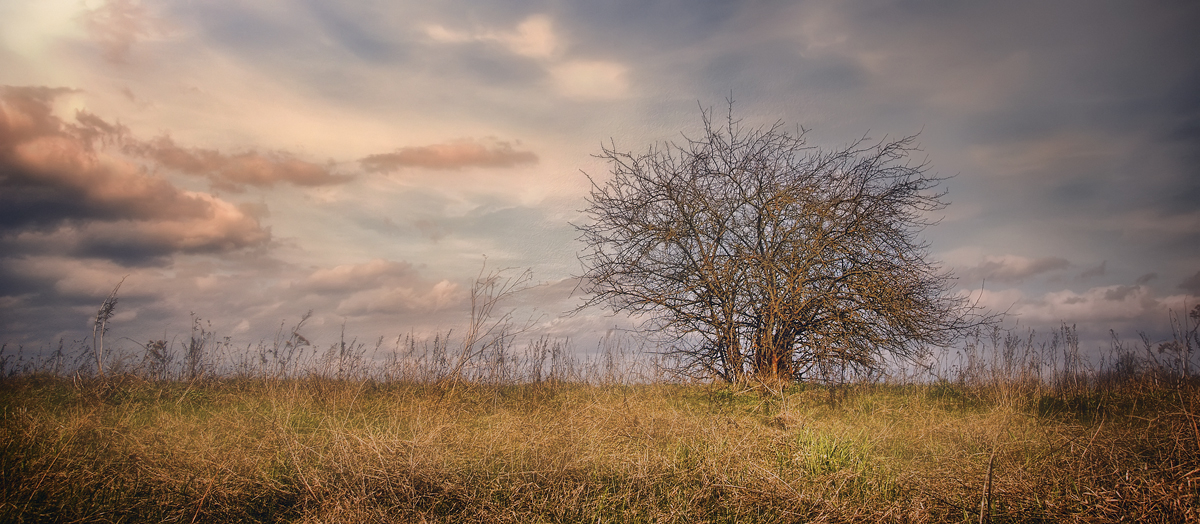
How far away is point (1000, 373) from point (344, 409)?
9912mm

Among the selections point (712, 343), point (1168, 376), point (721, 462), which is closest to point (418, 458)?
point (721, 462)

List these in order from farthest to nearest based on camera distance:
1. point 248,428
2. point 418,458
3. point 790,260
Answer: point 790,260, point 248,428, point 418,458

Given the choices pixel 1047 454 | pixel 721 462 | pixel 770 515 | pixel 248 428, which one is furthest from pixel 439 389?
pixel 1047 454

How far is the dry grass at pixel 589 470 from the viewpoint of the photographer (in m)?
4.01

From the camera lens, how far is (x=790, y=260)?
32.5 ft

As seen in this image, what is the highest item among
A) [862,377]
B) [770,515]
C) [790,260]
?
[790,260]

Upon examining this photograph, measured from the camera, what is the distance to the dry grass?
401 cm

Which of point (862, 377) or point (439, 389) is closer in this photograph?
point (439, 389)

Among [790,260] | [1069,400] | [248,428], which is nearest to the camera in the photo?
[248,428]

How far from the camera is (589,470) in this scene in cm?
467

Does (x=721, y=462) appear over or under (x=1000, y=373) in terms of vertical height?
under

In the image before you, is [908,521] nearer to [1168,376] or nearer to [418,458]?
[418,458]

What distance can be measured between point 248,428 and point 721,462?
181 inches

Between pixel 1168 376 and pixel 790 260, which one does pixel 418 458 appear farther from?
pixel 1168 376
